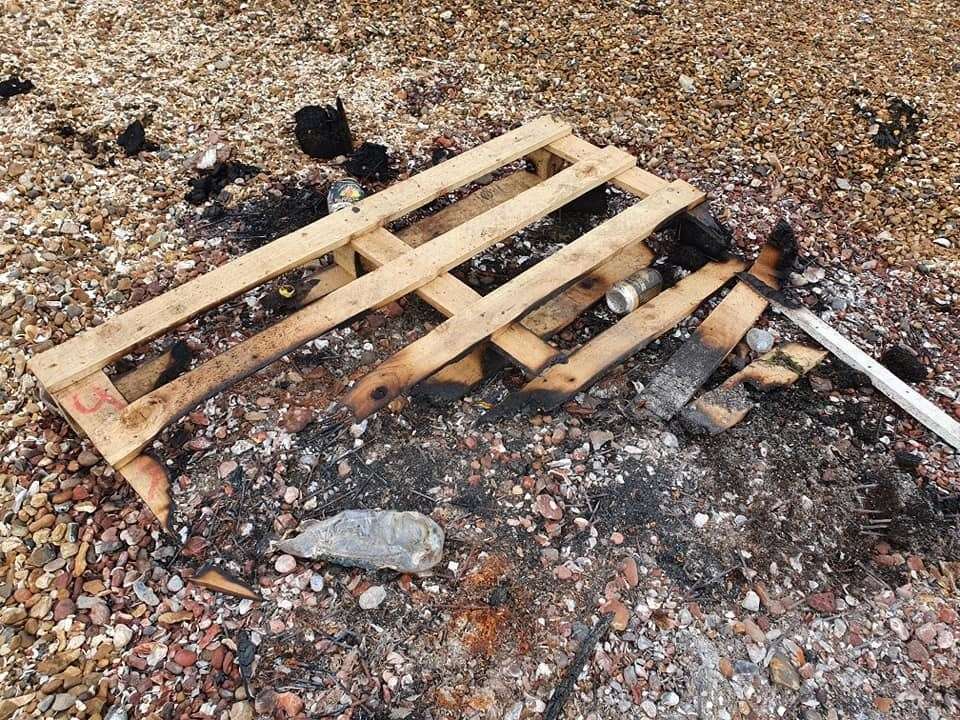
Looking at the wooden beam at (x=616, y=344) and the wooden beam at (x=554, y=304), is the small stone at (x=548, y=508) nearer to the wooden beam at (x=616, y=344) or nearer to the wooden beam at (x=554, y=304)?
the wooden beam at (x=616, y=344)

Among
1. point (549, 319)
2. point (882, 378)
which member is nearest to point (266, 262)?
point (549, 319)

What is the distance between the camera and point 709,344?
9.20 feet

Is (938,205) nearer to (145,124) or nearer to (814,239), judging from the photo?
(814,239)

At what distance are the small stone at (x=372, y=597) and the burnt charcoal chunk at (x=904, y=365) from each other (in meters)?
2.16

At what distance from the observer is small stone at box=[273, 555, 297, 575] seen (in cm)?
222

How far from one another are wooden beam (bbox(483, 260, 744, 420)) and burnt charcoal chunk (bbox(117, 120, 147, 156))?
8.27ft

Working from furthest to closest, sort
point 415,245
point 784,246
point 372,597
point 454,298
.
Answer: point 415,245, point 784,246, point 454,298, point 372,597

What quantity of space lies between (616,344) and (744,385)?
50 centimetres

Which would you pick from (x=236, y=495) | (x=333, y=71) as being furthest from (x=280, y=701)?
(x=333, y=71)

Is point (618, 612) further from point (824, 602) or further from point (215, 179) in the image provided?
point (215, 179)

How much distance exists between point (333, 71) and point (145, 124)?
1.15 meters

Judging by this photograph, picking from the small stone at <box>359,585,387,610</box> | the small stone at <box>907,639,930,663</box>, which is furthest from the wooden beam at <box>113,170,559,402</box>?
the small stone at <box>907,639,930,663</box>

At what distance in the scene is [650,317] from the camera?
2836 millimetres

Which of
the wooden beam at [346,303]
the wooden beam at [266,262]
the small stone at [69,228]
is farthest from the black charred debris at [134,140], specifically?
the wooden beam at [346,303]
